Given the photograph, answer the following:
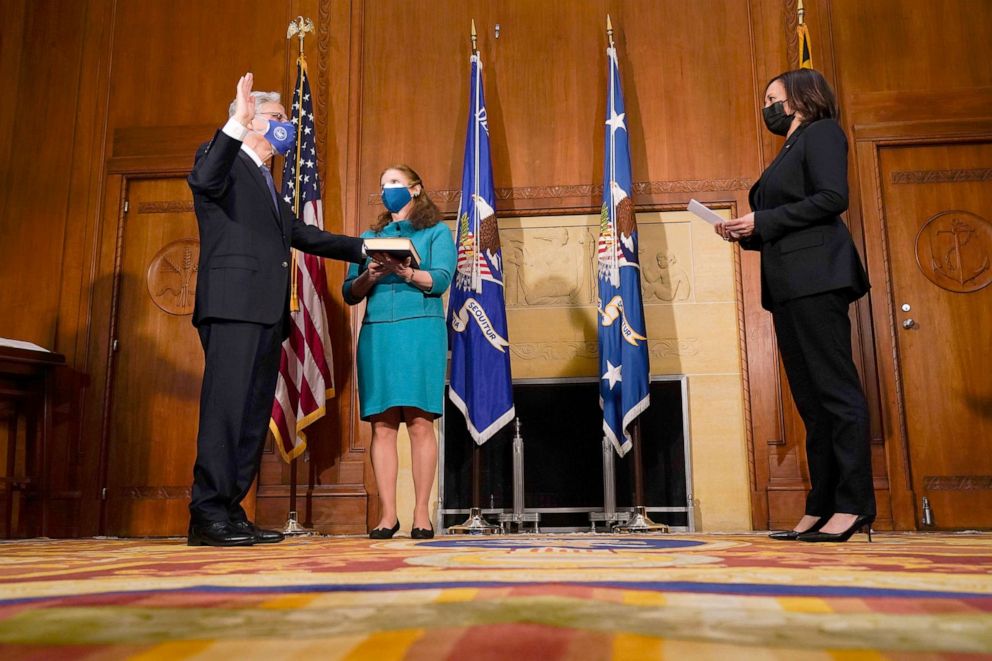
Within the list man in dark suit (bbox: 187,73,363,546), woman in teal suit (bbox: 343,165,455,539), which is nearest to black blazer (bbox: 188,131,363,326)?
man in dark suit (bbox: 187,73,363,546)

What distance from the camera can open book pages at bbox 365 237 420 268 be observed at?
2.60 m

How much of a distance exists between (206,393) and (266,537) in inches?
18.1

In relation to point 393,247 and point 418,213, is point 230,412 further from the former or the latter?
point 418,213

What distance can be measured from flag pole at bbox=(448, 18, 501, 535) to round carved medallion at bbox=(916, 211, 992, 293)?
2304mm

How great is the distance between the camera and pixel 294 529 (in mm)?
3662

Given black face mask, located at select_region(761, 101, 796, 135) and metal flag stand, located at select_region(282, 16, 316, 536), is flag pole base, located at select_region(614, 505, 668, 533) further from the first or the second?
black face mask, located at select_region(761, 101, 796, 135)

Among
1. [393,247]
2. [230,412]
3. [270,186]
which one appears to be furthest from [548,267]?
[230,412]

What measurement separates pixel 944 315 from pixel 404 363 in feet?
9.49

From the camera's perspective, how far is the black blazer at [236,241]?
2303mm

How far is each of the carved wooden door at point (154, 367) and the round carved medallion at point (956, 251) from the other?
12.9 feet

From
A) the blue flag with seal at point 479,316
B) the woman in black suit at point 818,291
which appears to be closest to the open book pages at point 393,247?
the woman in black suit at point 818,291

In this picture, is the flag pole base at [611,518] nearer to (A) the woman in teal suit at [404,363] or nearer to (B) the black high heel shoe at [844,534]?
(A) the woman in teal suit at [404,363]

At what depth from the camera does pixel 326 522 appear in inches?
156

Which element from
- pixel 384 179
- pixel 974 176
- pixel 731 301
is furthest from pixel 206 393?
pixel 974 176
